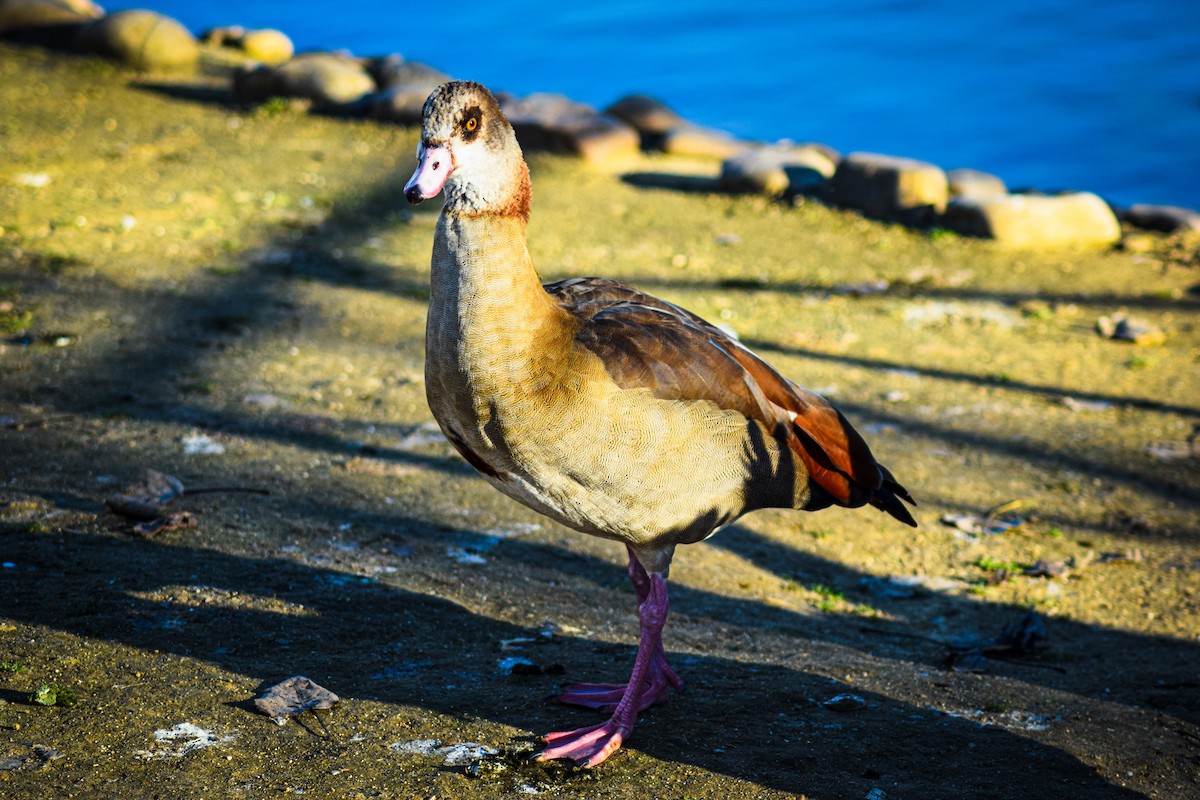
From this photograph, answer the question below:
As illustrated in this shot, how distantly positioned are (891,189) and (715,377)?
686cm

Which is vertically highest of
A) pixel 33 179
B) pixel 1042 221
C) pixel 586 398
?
pixel 1042 221

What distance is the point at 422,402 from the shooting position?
620 cm

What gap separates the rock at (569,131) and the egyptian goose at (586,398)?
725 centimetres

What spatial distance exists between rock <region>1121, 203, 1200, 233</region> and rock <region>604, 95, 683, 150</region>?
4347 millimetres

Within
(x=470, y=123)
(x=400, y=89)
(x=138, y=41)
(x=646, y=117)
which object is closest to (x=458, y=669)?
(x=470, y=123)

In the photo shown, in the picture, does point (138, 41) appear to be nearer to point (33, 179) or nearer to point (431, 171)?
point (33, 179)

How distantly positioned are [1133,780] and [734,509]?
4.53ft

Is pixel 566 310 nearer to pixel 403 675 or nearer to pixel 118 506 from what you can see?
pixel 403 675

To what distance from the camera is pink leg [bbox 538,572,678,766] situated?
3307 millimetres

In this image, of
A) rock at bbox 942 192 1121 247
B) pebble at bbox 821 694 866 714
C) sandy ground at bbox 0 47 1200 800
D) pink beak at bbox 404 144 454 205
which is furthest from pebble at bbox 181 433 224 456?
rock at bbox 942 192 1121 247

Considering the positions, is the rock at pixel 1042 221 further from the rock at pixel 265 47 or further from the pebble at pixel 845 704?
the rock at pixel 265 47

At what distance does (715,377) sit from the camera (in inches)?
138

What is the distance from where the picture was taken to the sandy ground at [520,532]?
3328 mm

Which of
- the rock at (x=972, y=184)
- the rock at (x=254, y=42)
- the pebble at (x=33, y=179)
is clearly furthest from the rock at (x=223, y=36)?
the rock at (x=972, y=184)
